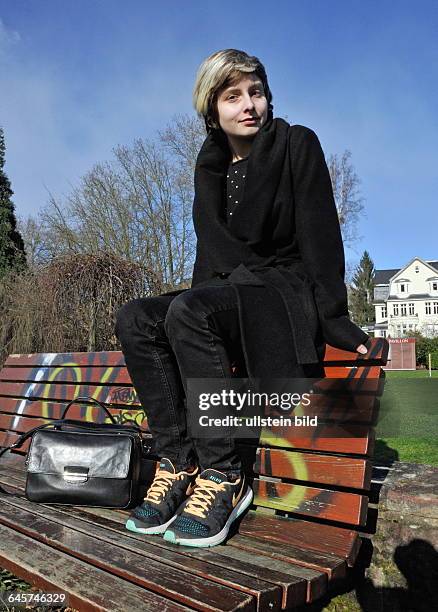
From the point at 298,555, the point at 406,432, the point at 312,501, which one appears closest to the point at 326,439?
the point at 312,501

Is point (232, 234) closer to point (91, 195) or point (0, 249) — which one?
point (0, 249)

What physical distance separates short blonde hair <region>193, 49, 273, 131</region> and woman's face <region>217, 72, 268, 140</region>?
31 mm

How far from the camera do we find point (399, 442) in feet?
21.2

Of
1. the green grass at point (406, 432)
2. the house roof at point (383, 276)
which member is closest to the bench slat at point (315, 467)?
the green grass at point (406, 432)

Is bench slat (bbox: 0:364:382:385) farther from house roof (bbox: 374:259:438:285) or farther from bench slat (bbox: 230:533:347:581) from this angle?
house roof (bbox: 374:259:438:285)

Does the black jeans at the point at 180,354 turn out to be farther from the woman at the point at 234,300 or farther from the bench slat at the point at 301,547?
the bench slat at the point at 301,547

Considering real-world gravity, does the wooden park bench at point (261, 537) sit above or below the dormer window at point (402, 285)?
below

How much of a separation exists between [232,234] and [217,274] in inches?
7.7

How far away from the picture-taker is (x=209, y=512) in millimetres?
1711

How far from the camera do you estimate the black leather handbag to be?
2.09 m

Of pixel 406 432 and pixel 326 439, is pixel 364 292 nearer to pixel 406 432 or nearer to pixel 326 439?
pixel 406 432

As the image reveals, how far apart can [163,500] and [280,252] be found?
1123 millimetres

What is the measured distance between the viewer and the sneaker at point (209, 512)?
1649 mm

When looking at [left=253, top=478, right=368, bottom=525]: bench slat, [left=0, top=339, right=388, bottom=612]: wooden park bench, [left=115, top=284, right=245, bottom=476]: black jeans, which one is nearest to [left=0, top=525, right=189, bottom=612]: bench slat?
[left=0, top=339, right=388, bottom=612]: wooden park bench
